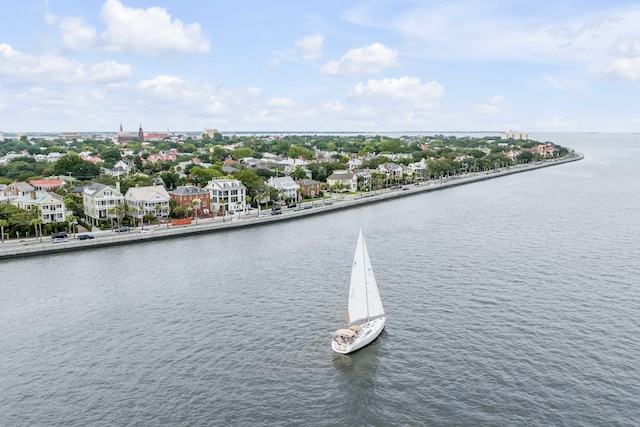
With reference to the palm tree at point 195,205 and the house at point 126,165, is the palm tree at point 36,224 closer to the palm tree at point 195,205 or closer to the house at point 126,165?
the palm tree at point 195,205

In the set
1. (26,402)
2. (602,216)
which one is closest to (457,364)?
(26,402)

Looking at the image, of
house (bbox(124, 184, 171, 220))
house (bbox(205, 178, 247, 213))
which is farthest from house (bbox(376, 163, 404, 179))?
house (bbox(124, 184, 171, 220))

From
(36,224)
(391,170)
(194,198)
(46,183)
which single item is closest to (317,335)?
(36,224)

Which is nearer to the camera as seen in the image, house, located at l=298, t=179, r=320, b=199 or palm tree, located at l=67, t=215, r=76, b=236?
palm tree, located at l=67, t=215, r=76, b=236

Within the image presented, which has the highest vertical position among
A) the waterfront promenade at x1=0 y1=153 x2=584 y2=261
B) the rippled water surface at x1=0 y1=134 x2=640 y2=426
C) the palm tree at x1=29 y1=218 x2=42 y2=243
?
the palm tree at x1=29 y1=218 x2=42 y2=243

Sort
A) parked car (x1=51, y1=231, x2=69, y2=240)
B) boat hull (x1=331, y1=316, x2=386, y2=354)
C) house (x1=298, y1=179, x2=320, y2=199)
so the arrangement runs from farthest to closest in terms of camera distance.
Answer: house (x1=298, y1=179, x2=320, y2=199) < parked car (x1=51, y1=231, x2=69, y2=240) < boat hull (x1=331, y1=316, x2=386, y2=354)

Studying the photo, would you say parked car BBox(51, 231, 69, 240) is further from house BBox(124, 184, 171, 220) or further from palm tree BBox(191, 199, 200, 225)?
palm tree BBox(191, 199, 200, 225)

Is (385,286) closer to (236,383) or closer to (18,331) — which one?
(236,383)
